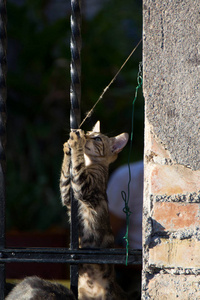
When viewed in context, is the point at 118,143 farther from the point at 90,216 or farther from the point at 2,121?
the point at 2,121

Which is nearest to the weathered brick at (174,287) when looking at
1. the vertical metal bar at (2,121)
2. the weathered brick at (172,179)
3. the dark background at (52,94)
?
the weathered brick at (172,179)

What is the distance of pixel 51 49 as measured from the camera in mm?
5461

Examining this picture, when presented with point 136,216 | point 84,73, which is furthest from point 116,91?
point 136,216

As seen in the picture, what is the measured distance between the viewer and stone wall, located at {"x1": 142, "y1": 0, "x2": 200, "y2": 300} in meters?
→ 1.62

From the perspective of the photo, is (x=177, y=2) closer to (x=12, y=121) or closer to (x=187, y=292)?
(x=187, y=292)

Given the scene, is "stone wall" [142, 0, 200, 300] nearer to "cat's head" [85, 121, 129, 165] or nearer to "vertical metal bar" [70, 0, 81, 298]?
"vertical metal bar" [70, 0, 81, 298]

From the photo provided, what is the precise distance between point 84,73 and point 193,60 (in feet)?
12.1

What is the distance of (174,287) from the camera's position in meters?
1.63

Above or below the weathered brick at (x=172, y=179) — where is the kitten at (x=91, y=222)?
below

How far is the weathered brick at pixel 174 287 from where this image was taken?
1.62 m

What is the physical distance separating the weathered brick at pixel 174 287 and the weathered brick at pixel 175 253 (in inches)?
1.7

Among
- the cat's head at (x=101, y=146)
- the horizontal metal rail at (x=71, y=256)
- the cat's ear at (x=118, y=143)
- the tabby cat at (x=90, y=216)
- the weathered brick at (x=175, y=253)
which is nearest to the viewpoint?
the weathered brick at (x=175, y=253)

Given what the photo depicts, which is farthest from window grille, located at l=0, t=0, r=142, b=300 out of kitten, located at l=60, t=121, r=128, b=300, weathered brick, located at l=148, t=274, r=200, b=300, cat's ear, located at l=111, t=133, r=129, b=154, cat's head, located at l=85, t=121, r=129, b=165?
cat's ear, located at l=111, t=133, r=129, b=154

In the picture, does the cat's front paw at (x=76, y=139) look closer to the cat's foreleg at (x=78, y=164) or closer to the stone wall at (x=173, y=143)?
the cat's foreleg at (x=78, y=164)
